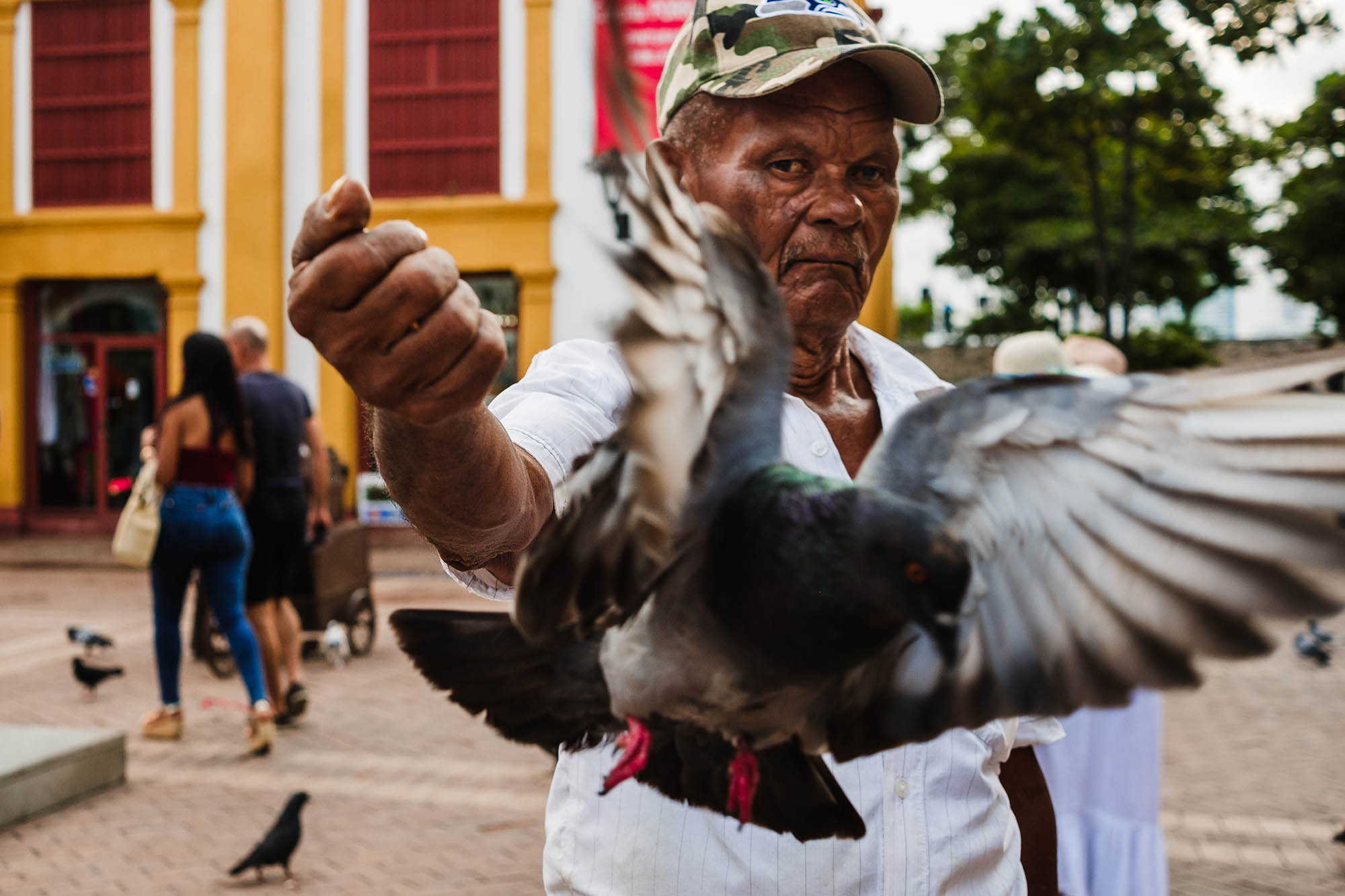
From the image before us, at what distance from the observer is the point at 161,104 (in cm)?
1773

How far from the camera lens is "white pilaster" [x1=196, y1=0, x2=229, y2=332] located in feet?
57.3

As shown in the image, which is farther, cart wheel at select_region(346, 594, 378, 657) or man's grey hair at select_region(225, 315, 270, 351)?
cart wheel at select_region(346, 594, 378, 657)

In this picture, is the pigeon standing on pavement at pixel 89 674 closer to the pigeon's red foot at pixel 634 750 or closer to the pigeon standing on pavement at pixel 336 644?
the pigeon standing on pavement at pixel 336 644

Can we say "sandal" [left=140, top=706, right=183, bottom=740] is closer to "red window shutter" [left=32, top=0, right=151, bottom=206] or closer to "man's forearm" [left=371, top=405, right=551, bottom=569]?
"man's forearm" [left=371, top=405, right=551, bottom=569]

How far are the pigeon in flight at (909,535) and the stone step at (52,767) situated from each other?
5.03 m

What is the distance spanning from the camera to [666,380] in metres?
0.98

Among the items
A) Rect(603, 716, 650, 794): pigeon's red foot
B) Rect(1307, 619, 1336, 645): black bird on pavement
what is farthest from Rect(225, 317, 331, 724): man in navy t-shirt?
Rect(1307, 619, 1336, 645): black bird on pavement

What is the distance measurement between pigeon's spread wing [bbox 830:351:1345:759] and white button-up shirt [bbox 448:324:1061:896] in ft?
1.33

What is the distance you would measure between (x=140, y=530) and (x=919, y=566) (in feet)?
19.9

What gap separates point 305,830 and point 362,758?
3.78 feet

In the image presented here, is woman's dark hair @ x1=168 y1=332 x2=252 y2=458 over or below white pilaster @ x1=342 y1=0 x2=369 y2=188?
below

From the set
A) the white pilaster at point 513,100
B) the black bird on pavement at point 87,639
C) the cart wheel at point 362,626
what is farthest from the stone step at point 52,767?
the white pilaster at point 513,100

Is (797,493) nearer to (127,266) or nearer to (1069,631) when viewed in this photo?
(1069,631)

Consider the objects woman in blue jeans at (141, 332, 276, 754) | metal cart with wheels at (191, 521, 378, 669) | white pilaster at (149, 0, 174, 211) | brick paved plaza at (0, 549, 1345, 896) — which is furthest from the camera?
white pilaster at (149, 0, 174, 211)
